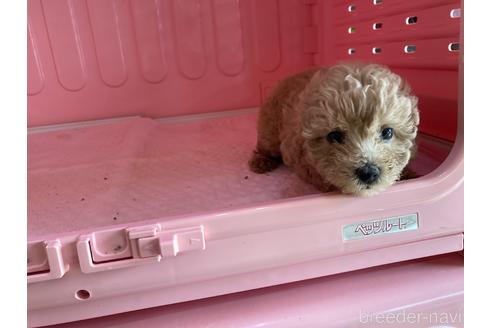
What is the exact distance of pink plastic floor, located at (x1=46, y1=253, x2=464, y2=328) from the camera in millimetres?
756

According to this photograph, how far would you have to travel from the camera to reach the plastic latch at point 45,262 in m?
0.64

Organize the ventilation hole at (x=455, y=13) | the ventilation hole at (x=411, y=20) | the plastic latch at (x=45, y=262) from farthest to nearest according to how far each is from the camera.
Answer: the ventilation hole at (x=411, y=20) → the ventilation hole at (x=455, y=13) → the plastic latch at (x=45, y=262)

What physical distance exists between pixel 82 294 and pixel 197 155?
0.66m

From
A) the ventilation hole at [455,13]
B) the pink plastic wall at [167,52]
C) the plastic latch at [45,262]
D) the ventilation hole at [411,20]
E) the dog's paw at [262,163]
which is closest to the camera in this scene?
the plastic latch at [45,262]

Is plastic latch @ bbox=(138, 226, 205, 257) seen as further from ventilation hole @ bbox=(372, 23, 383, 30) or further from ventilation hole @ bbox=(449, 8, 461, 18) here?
ventilation hole @ bbox=(372, 23, 383, 30)

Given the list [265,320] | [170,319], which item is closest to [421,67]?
[265,320]

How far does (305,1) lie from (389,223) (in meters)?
1.18

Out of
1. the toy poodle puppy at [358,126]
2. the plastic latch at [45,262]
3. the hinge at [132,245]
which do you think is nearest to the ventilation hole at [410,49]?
the toy poodle puppy at [358,126]

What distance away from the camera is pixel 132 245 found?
665mm

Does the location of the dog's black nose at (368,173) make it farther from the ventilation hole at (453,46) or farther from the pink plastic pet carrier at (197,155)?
the ventilation hole at (453,46)

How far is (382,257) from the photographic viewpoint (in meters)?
0.80

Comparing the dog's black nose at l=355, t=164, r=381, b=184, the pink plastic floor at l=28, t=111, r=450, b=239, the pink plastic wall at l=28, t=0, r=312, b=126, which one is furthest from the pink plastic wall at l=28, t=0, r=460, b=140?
the dog's black nose at l=355, t=164, r=381, b=184

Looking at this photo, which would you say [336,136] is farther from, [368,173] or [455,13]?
[455,13]

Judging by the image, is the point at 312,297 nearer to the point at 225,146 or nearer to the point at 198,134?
the point at 225,146
